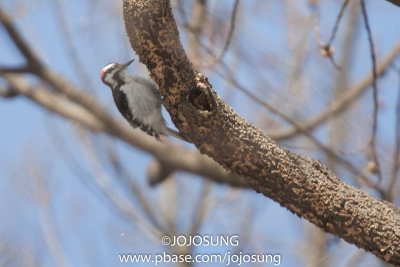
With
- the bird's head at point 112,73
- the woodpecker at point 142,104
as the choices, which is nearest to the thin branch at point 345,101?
the woodpecker at point 142,104

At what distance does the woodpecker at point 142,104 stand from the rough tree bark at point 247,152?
4.29 feet

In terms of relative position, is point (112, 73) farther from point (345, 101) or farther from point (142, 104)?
point (345, 101)

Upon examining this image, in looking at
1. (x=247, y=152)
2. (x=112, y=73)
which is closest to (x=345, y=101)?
(x=112, y=73)

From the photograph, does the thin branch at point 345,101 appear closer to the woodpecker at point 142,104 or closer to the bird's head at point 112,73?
the woodpecker at point 142,104

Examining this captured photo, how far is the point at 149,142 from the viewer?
5.49 m

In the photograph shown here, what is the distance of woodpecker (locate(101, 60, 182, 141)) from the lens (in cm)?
360

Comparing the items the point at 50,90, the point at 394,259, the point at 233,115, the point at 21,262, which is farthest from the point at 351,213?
the point at 50,90

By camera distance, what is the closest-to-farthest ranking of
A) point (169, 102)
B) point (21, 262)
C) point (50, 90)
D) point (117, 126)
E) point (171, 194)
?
point (169, 102)
point (21, 262)
point (117, 126)
point (50, 90)
point (171, 194)

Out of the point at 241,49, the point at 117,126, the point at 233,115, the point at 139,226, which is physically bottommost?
the point at 233,115

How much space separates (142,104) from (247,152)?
5.27ft

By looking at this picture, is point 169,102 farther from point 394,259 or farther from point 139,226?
point 139,226

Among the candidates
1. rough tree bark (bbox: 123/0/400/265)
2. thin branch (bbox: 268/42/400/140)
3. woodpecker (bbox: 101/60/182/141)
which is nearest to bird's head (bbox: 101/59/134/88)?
woodpecker (bbox: 101/60/182/141)

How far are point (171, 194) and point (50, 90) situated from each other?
237 cm

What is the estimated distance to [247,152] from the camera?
225 cm
